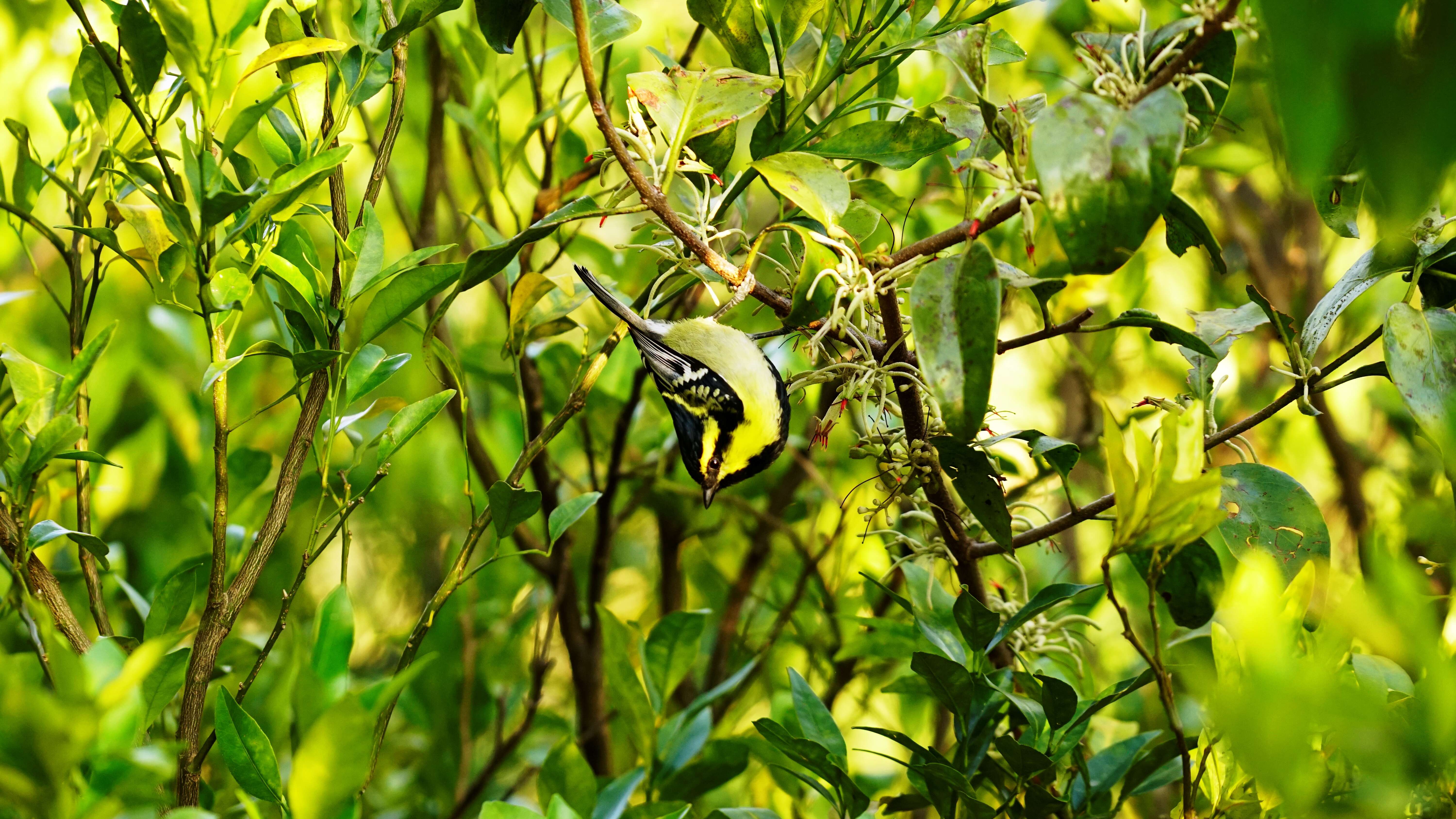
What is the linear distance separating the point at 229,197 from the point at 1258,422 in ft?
2.05

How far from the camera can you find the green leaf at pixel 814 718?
73 centimetres

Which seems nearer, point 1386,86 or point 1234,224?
point 1386,86

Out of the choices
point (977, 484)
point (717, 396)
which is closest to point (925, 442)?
point (977, 484)

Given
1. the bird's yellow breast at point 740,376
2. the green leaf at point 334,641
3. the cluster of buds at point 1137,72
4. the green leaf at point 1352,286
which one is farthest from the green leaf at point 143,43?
the green leaf at point 1352,286

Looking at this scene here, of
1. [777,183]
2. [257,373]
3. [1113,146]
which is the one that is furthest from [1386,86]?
[257,373]

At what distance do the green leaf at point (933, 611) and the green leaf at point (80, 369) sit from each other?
1.94ft

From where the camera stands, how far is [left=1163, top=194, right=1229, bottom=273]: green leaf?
0.61m

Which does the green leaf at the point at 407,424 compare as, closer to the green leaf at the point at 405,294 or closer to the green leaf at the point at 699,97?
the green leaf at the point at 405,294

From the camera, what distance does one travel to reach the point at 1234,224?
1.51 meters

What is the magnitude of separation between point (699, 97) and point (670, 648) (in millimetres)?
494

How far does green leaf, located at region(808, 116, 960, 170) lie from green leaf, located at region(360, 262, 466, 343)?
262 mm

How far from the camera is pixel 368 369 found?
26.0 inches

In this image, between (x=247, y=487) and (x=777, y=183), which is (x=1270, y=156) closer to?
(x=777, y=183)

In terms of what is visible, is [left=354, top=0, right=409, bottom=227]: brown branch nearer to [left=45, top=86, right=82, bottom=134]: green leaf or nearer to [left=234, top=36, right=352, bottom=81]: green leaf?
[left=234, top=36, right=352, bottom=81]: green leaf
